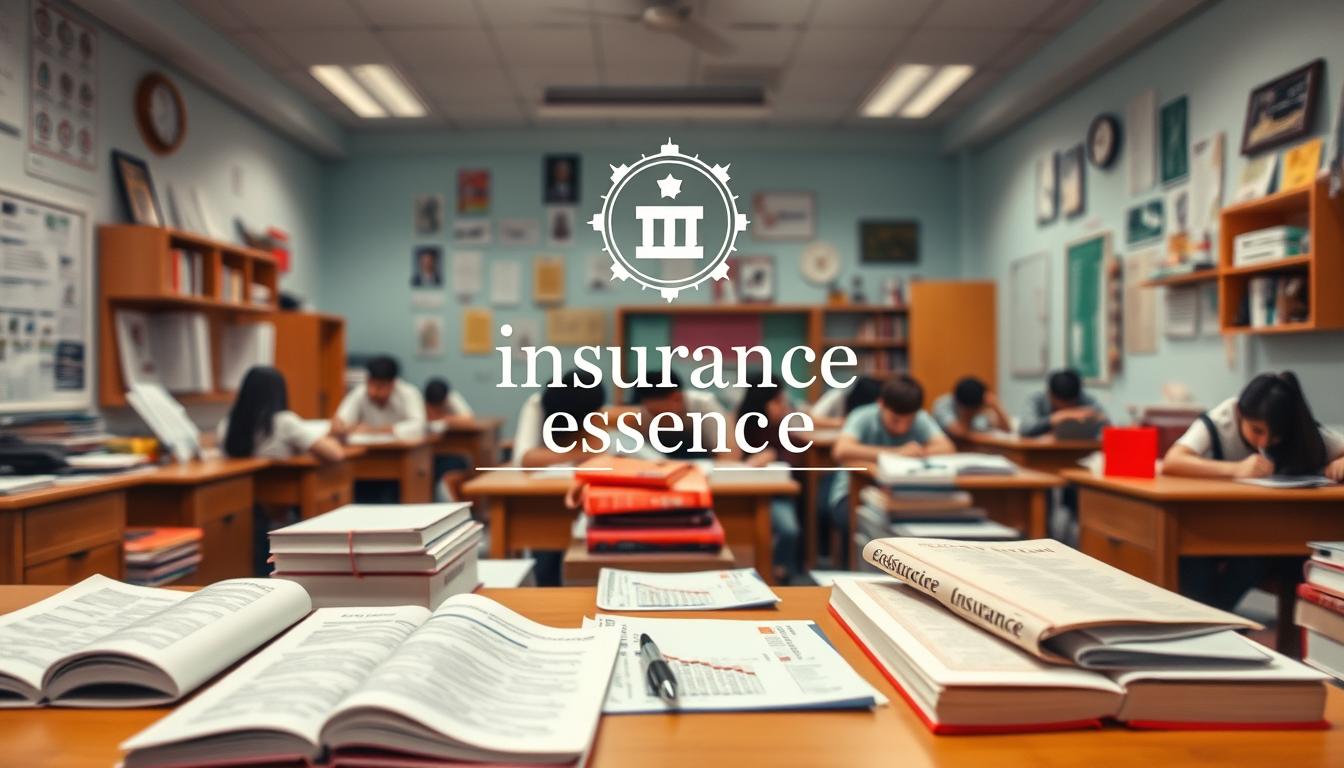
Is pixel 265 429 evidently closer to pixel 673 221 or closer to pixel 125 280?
pixel 125 280

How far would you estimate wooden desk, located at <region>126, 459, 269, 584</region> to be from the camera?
2.95 m

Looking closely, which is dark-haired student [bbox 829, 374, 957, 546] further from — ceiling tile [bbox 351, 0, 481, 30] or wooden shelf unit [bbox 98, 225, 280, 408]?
wooden shelf unit [bbox 98, 225, 280, 408]

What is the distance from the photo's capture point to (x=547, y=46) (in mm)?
4973

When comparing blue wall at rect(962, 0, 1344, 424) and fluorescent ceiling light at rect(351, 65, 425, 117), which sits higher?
fluorescent ceiling light at rect(351, 65, 425, 117)

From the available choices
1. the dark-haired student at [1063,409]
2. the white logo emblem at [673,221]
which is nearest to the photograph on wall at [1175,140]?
the dark-haired student at [1063,409]

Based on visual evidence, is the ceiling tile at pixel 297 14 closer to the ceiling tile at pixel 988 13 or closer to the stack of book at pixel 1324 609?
the ceiling tile at pixel 988 13

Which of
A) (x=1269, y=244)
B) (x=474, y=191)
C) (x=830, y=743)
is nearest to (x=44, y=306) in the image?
(x=474, y=191)

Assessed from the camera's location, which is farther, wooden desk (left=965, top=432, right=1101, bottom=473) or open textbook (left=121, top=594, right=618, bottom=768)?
wooden desk (left=965, top=432, right=1101, bottom=473)

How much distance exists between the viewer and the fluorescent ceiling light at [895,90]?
544cm

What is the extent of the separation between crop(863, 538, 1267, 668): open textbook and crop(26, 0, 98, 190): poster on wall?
168 inches

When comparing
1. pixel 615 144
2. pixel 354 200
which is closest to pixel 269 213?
pixel 354 200

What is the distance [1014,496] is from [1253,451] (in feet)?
2.66

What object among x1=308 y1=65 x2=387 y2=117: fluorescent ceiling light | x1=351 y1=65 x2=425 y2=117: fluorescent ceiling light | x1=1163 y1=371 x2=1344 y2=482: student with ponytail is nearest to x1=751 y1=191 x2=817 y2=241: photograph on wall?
x1=351 y1=65 x2=425 y2=117: fluorescent ceiling light

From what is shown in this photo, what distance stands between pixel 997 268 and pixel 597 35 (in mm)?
3601
